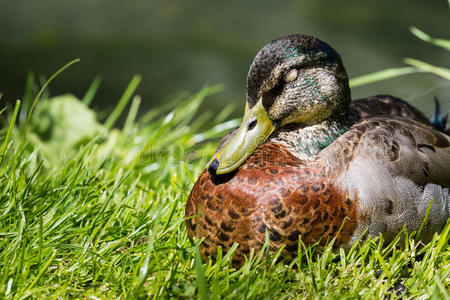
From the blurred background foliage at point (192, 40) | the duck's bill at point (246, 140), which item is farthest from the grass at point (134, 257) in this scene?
the blurred background foliage at point (192, 40)

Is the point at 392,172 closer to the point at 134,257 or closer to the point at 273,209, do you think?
the point at 273,209

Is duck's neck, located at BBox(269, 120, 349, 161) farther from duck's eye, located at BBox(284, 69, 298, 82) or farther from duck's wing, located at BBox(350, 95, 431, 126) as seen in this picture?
duck's wing, located at BBox(350, 95, 431, 126)

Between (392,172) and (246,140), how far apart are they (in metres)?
0.63

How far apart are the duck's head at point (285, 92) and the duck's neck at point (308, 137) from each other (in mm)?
33

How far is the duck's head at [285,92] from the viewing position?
2.34 metres

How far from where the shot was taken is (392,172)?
2.36m

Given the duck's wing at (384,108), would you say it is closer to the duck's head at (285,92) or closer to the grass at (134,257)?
the duck's head at (285,92)

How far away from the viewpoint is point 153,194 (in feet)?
9.11

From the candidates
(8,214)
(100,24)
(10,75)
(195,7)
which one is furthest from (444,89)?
(8,214)

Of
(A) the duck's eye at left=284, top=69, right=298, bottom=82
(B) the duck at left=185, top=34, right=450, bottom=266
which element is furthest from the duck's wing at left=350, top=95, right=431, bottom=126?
(A) the duck's eye at left=284, top=69, right=298, bottom=82

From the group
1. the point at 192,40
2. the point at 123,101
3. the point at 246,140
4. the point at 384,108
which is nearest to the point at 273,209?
the point at 246,140

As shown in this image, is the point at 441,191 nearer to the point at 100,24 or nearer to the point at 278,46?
the point at 278,46

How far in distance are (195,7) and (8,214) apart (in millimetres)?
5602

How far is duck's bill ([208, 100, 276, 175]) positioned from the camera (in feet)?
7.64
